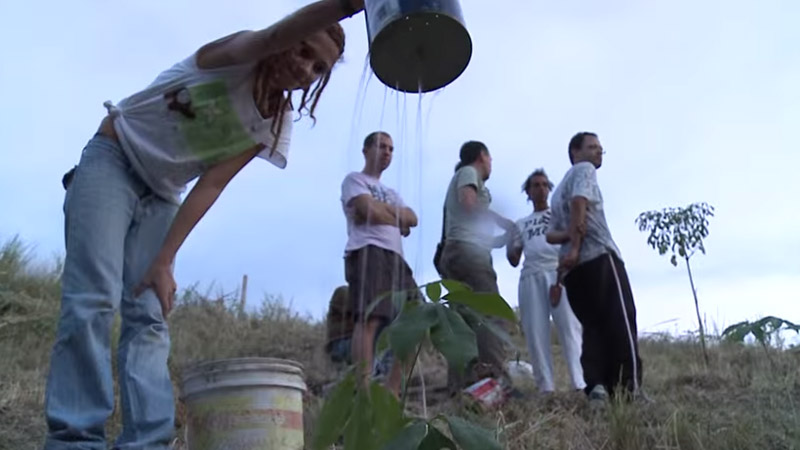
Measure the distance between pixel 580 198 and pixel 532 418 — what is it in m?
1.15

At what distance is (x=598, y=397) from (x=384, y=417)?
2.52m

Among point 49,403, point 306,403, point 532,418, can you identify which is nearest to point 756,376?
point 532,418

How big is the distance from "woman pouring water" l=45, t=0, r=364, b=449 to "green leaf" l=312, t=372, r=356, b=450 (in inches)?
34.2

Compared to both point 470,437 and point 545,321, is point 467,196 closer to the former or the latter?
point 545,321

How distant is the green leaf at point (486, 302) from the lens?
4.14ft

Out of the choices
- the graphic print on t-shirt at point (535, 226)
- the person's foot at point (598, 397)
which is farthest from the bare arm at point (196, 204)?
the graphic print on t-shirt at point (535, 226)

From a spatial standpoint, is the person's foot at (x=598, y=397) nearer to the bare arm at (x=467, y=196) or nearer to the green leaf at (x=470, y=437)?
the bare arm at (x=467, y=196)

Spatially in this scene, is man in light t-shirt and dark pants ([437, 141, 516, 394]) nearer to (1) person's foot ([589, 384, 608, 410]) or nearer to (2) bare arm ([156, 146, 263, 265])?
(1) person's foot ([589, 384, 608, 410])

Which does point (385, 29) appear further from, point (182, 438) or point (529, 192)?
point (529, 192)

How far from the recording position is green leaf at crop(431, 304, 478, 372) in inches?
47.3

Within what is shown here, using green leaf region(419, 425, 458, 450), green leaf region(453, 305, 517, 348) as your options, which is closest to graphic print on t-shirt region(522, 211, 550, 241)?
green leaf region(453, 305, 517, 348)

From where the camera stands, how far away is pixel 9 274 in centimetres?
681

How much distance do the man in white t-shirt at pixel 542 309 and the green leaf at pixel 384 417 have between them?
10.2ft

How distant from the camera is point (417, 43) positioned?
212 cm
